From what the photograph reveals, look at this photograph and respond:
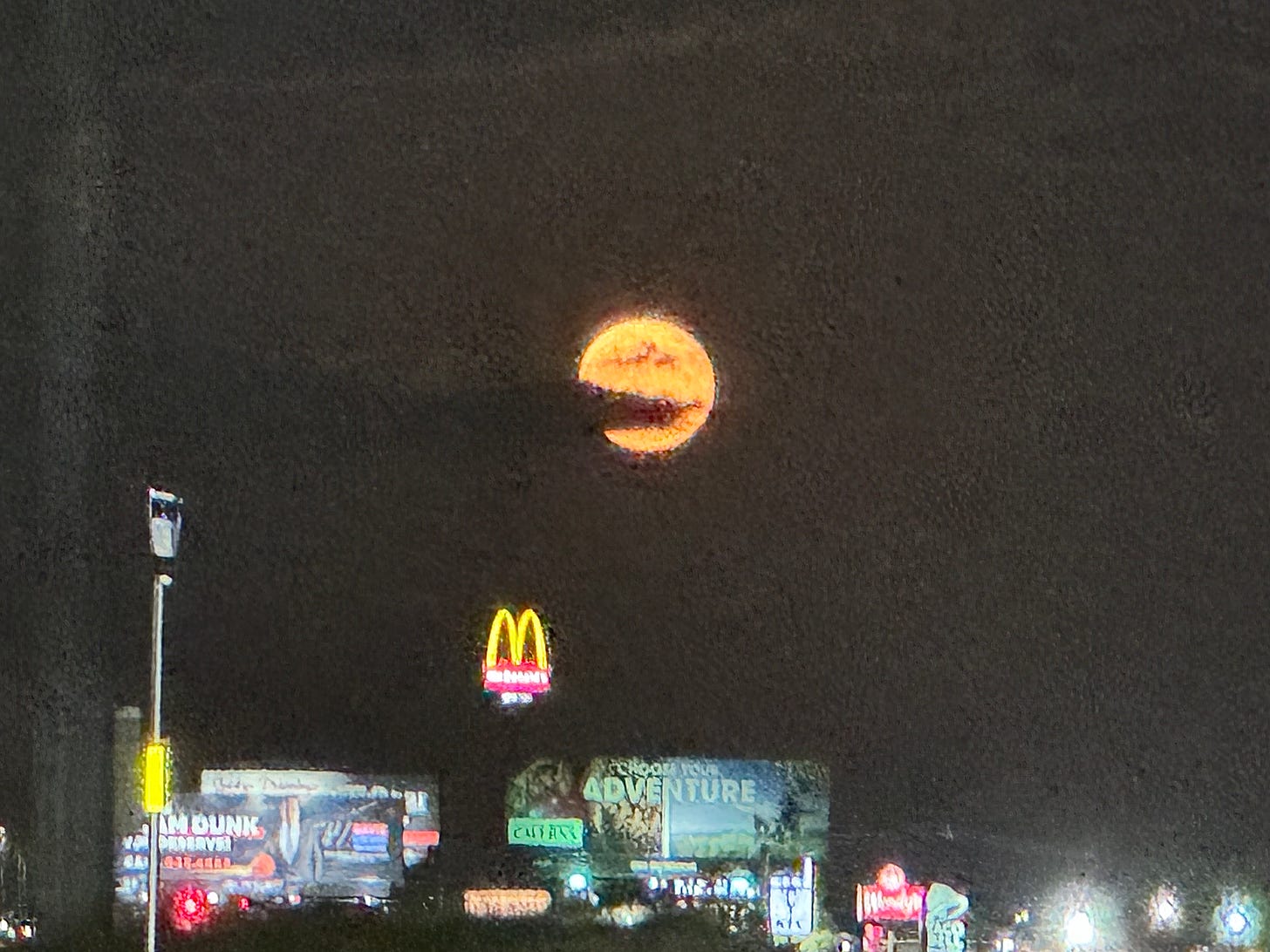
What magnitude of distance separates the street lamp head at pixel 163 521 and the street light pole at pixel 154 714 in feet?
0.11

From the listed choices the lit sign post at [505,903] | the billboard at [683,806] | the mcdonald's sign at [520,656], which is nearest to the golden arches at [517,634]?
the mcdonald's sign at [520,656]

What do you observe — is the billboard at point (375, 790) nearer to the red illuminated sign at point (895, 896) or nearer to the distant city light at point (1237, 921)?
the red illuminated sign at point (895, 896)

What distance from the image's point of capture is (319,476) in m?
1.41

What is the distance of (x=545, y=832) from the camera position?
4.59 feet

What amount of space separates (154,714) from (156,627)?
0.11m

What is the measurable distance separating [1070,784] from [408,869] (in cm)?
85

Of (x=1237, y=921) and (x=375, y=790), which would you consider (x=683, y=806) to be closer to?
(x=375, y=790)

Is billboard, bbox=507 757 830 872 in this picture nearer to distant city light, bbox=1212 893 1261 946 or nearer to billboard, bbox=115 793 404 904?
billboard, bbox=115 793 404 904

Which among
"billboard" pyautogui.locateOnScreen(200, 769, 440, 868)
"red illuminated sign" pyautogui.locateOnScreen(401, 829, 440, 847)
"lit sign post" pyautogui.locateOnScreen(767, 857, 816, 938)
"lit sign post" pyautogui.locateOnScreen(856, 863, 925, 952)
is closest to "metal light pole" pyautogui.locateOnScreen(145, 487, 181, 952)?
"billboard" pyautogui.locateOnScreen(200, 769, 440, 868)

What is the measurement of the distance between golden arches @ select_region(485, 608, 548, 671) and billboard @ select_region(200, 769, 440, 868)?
186 mm

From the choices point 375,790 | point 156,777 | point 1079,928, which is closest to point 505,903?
point 375,790

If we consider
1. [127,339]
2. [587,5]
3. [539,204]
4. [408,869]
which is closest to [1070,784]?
[408,869]

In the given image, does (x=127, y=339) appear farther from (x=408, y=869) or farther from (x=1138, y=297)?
(x=1138, y=297)

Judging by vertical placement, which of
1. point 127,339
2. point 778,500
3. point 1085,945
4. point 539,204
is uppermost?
point 539,204
